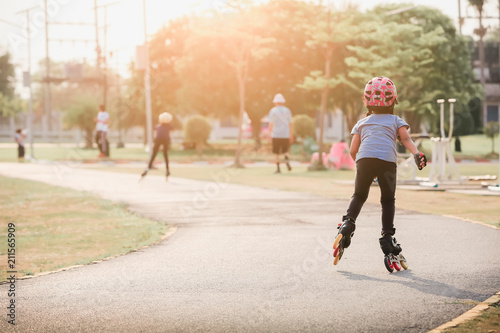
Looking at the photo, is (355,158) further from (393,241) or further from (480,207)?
(480,207)

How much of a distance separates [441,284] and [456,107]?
38.3 meters

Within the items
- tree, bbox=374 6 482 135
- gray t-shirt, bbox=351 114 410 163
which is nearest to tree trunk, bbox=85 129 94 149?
tree, bbox=374 6 482 135

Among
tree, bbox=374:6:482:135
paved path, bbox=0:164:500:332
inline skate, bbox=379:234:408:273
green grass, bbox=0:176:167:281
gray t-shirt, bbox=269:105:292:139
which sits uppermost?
tree, bbox=374:6:482:135

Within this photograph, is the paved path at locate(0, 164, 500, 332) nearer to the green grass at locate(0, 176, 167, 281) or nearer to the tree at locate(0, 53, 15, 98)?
the green grass at locate(0, 176, 167, 281)

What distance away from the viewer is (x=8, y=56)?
3433 inches

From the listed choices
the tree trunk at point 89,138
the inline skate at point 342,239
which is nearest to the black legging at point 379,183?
the inline skate at point 342,239

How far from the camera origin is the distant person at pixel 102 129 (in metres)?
32.6

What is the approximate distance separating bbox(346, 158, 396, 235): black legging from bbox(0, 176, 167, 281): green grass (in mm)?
2699

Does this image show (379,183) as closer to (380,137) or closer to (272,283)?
(380,137)

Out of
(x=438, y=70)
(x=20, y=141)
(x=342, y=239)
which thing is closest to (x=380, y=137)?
(x=342, y=239)

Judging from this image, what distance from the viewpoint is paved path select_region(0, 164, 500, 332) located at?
17.4 feet

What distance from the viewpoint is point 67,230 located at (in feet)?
36.2

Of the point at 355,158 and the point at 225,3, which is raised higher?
the point at 225,3

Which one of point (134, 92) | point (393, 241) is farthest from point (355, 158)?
point (134, 92)
